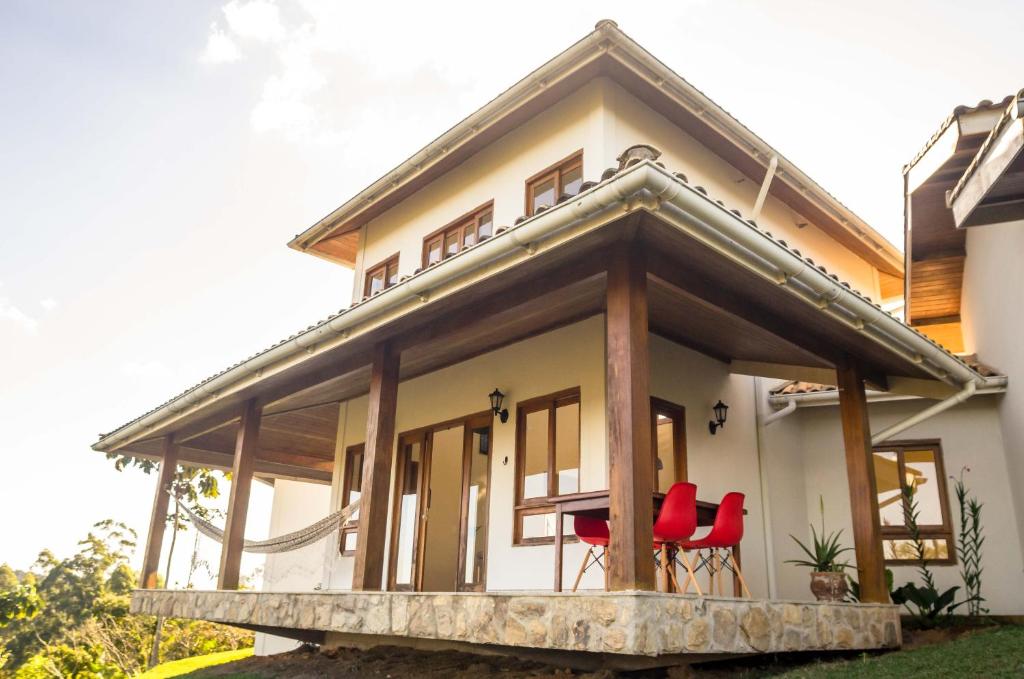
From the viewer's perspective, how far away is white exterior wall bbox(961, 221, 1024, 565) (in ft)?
25.8

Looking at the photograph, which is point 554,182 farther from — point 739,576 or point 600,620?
point 600,620

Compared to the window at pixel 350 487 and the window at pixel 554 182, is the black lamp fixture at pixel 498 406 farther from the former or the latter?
the window at pixel 350 487

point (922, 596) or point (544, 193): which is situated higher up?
point (544, 193)

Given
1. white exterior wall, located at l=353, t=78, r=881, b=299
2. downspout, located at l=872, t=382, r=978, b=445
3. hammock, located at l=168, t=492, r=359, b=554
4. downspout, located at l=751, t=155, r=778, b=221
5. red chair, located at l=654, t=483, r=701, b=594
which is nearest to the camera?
red chair, located at l=654, t=483, r=701, b=594

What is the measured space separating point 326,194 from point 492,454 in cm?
1580

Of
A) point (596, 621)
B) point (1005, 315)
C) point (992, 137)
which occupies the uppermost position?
point (992, 137)

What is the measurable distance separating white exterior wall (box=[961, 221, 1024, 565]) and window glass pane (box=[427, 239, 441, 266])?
598cm

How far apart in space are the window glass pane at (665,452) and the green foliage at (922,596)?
2253 millimetres

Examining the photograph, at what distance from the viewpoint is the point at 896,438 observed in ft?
29.5

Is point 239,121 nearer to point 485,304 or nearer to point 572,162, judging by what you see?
point 572,162

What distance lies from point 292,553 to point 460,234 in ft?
20.2

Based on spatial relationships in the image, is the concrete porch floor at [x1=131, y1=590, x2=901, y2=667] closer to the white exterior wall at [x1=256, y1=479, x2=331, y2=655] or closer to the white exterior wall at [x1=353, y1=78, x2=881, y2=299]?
the white exterior wall at [x1=353, y1=78, x2=881, y2=299]

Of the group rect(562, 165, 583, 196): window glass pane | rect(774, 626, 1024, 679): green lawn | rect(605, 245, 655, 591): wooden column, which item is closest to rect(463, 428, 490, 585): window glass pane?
rect(562, 165, 583, 196): window glass pane

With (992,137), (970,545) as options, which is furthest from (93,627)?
(992,137)
